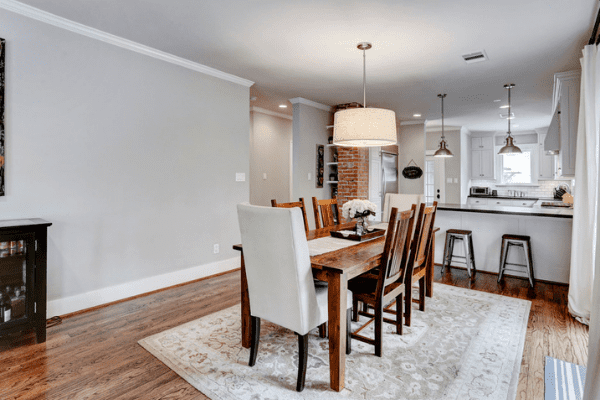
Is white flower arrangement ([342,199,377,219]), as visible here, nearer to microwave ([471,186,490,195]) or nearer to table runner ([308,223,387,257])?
table runner ([308,223,387,257])

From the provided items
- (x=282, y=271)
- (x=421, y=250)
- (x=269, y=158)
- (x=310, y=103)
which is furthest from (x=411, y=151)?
(x=282, y=271)

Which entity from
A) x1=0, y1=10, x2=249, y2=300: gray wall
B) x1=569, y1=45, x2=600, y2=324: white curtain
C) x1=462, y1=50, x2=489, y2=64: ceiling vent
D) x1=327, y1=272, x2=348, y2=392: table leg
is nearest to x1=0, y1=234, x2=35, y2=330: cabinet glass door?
x1=0, y1=10, x2=249, y2=300: gray wall

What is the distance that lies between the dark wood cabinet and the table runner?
6.25ft

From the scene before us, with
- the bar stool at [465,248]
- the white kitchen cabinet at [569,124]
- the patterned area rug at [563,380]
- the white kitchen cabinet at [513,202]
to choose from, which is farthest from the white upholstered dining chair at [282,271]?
the white kitchen cabinet at [513,202]

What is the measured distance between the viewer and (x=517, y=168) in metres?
8.45

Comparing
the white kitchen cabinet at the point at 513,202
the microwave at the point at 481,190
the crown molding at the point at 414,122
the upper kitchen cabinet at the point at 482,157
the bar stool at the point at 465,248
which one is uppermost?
the crown molding at the point at 414,122

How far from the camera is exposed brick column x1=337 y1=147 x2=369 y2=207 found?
545cm

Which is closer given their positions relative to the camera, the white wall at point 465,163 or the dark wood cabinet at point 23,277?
the dark wood cabinet at point 23,277

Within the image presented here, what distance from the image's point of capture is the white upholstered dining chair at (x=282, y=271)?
1745mm

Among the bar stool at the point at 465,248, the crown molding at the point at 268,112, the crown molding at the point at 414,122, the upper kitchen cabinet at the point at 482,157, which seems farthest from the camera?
the upper kitchen cabinet at the point at 482,157

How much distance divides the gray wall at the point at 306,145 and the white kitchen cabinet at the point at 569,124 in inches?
127

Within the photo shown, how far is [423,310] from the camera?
2984 mm

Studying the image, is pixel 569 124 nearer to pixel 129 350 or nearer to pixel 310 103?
pixel 310 103

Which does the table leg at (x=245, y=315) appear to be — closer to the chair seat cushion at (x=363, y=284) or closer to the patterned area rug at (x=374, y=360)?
the patterned area rug at (x=374, y=360)
